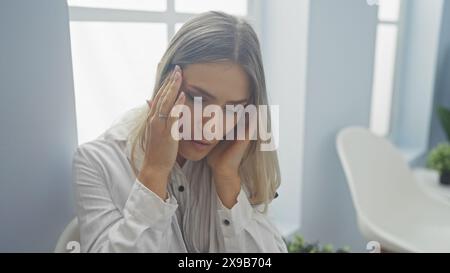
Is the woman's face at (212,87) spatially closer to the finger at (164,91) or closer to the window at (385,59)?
the finger at (164,91)

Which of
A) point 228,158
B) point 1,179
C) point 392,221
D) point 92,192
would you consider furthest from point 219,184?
point 392,221

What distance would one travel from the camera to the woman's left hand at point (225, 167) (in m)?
0.60

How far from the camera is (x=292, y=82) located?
2.31 ft

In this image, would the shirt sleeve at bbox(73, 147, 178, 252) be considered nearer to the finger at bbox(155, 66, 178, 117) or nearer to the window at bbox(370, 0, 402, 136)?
the finger at bbox(155, 66, 178, 117)

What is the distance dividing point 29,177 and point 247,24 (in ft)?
1.14

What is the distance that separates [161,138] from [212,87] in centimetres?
9

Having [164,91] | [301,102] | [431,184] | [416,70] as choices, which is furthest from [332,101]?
[431,184]

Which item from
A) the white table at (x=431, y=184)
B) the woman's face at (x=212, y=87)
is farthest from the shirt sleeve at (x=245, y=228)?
the white table at (x=431, y=184)

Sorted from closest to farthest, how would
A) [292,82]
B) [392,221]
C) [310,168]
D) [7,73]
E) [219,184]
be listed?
[7,73]
[219,184]
[292,82]
[310,168]
[392,221]

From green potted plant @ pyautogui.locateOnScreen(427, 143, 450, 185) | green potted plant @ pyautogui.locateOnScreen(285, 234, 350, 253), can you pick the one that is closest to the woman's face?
green potted plant @ pyautogui.locateOnScreen(285, 234, 350, 253)

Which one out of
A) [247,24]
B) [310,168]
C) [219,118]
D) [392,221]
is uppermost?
[247,24]

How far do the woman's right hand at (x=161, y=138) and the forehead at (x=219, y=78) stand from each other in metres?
0.02
